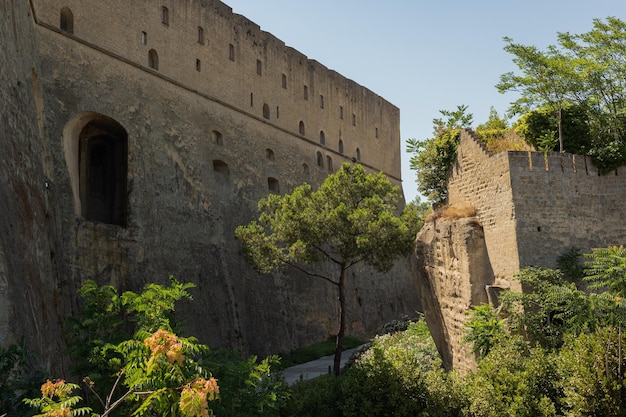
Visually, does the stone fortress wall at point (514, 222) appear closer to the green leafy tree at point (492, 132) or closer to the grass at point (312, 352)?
the green leafy tree at point (492, 132)

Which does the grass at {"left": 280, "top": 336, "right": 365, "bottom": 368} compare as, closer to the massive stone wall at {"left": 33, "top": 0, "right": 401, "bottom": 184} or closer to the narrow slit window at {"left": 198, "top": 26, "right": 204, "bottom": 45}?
the massive stone wall at {"left": 33, "top": 0, "right": 401, "bottom": 184}

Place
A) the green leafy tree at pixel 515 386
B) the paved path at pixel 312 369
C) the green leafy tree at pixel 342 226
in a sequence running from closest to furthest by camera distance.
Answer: the green leafy tree at pixel 515 386 → the green leafy tree at pixel 342 226 → the paved path at pixel 312 369

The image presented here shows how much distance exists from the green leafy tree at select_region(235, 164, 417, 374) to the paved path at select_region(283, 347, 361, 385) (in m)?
1.85

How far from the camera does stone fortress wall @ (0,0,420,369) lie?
11.2 metres

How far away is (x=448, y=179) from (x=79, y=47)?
439 inches

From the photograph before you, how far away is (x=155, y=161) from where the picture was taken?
18.4 m

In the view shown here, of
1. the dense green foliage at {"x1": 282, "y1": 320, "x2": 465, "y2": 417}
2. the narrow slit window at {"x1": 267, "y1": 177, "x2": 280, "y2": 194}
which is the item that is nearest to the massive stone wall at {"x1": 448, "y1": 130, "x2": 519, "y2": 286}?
the dense green foliage at {"x1": 282, "y1": 320, "x2": 465, "y2": 417}

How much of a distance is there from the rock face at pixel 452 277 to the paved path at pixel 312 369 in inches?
198

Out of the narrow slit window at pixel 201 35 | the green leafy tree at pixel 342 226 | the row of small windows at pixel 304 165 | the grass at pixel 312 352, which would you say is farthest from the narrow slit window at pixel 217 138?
the grass at pixel 312 352

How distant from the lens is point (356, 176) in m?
16.7

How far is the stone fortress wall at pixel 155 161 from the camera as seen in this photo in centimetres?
1120

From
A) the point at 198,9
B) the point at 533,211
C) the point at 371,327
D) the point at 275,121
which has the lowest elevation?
the point at 371,327

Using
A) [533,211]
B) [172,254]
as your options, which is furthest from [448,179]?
[172,254]

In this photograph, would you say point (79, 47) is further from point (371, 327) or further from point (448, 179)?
point (371, 327)
